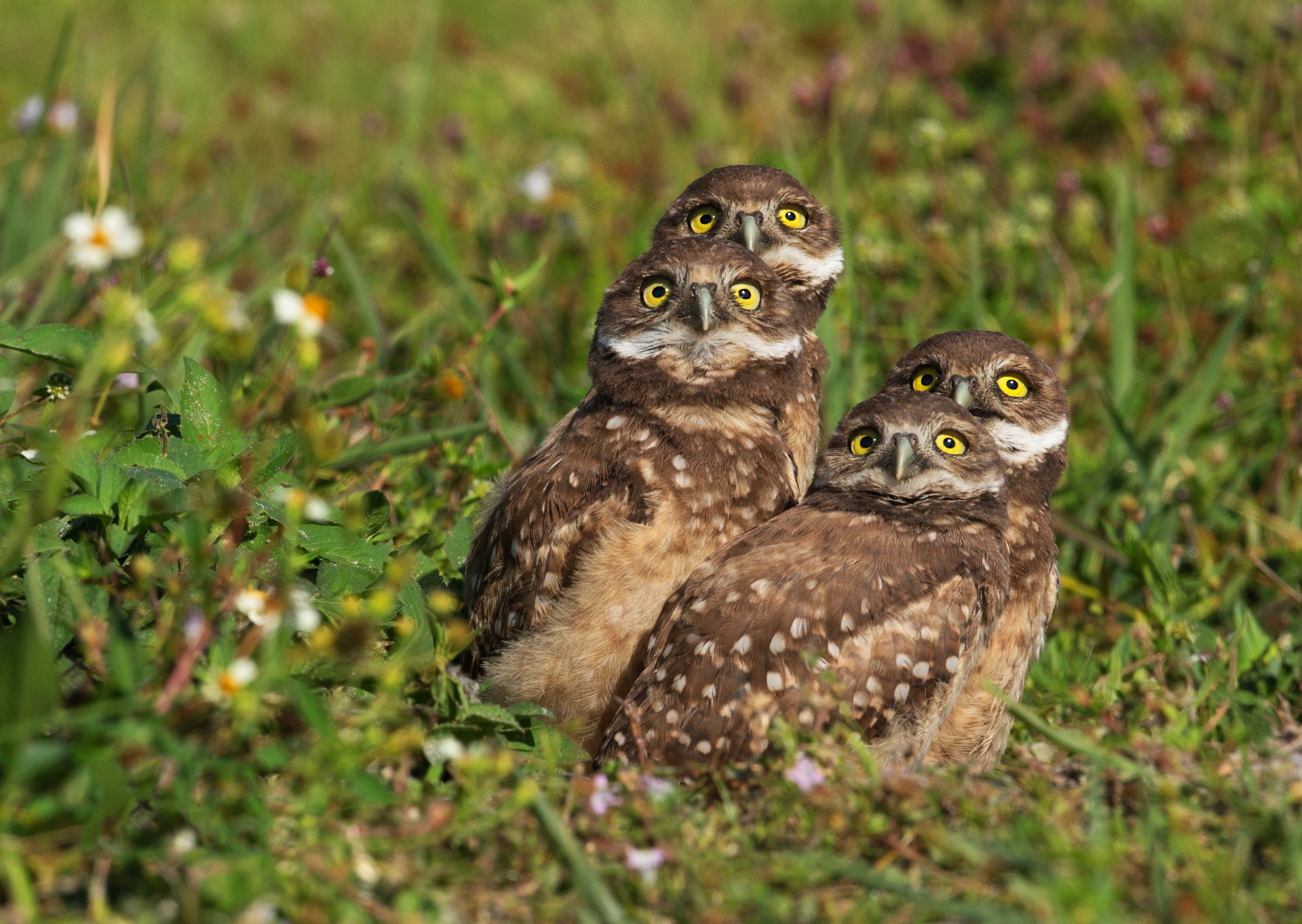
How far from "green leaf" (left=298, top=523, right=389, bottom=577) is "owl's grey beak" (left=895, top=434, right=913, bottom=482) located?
140cm

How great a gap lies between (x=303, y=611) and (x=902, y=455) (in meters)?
1.80

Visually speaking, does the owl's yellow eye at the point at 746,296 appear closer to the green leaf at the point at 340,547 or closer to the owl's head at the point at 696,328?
the owl's head at the point at 696,328

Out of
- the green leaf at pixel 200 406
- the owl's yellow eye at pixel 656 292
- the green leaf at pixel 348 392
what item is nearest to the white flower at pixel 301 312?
the green leaf at pixel 200 406

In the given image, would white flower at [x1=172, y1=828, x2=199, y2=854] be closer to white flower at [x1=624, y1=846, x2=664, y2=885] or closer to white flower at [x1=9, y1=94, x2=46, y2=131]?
white flower at [x1=624, y1=846, x2=664, y2=885]

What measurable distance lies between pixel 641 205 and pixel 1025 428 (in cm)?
354

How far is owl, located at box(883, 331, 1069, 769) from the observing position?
12.6 feet

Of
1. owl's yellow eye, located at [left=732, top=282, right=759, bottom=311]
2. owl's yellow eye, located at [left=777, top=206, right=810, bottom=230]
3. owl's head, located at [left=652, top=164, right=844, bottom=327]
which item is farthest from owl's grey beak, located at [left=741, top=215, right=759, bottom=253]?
owl's yellow eye, located at [left=732, top=282, right=759, bottom=311]

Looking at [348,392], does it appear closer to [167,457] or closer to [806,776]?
[167,457]

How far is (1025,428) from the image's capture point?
4090 mm

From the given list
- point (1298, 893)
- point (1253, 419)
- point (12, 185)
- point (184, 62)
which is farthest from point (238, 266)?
point (1298, 893)

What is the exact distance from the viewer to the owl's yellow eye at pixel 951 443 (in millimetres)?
3648

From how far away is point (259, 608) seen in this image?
245cm

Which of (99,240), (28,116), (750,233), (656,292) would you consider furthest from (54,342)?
(28,116)

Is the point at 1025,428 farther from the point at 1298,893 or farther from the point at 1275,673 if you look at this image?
the point at 1298,893
